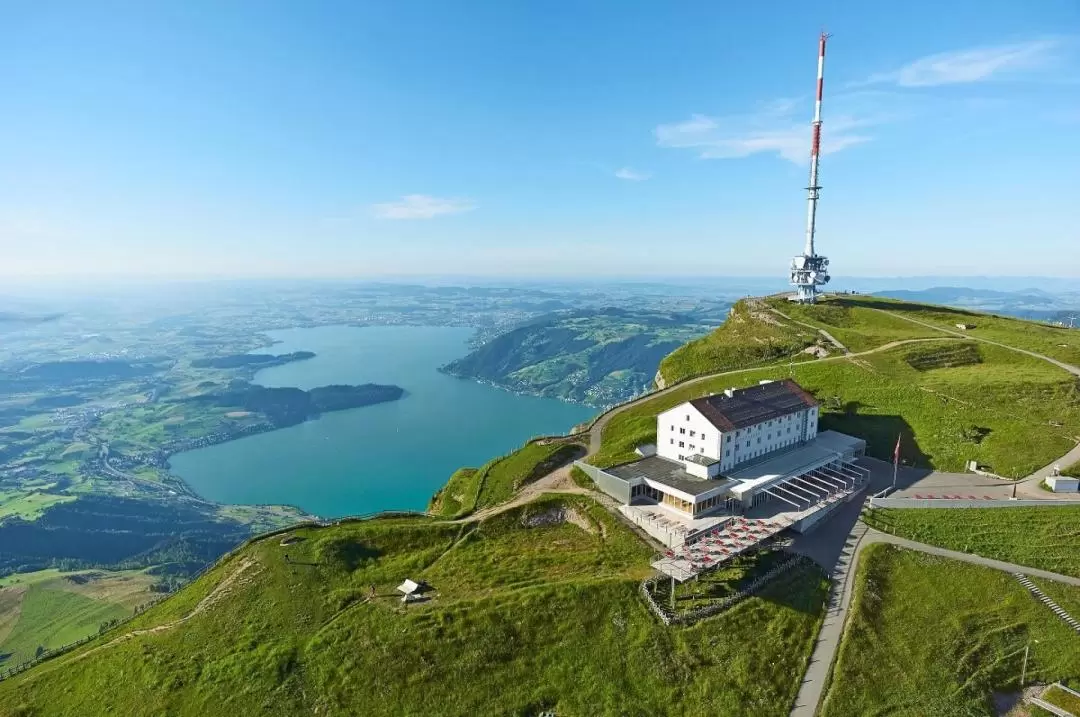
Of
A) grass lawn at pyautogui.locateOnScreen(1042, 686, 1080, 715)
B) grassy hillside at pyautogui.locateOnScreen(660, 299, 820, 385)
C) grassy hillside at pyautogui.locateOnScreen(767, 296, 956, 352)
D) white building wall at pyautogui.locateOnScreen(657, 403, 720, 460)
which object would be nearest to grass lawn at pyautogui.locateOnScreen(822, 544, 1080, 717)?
grass lawn at pyautogui.locateOnScreen(1042, 686, 1080, 715)

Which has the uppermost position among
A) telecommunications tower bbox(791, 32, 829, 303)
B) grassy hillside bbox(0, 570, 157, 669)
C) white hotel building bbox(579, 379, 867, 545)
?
telecommunications tower bbox(791, 32, 829, 303)

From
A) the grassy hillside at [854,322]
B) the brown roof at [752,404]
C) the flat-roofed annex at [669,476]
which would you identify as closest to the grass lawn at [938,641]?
the flat-roofed annex at [669,476]

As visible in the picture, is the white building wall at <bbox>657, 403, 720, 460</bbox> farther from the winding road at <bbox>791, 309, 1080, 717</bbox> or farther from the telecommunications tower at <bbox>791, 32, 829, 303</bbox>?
the telecommunications tower at <bbox>791, 32, 829, 303</bbox>

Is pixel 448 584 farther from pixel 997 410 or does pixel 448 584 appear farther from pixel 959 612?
pixel 997 410

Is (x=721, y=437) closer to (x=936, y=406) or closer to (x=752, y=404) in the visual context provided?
(x=752, y=404)

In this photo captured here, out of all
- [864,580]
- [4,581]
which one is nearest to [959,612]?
[864,580]

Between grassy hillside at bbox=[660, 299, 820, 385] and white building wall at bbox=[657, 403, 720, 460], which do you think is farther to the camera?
grassy hillside at bbox=[660, 299, 820, 385]

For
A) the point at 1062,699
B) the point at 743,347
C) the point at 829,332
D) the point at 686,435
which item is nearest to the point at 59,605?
the point at 686,435
